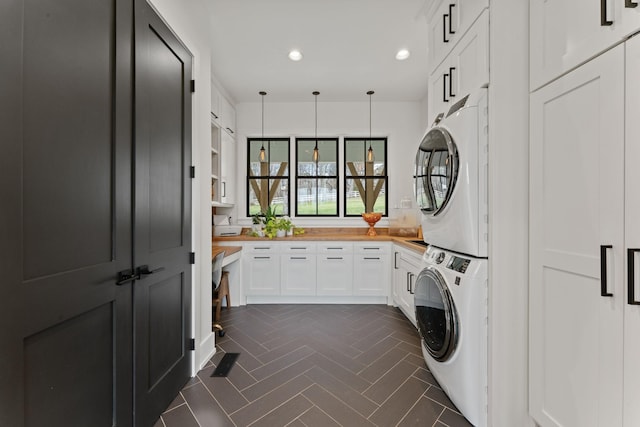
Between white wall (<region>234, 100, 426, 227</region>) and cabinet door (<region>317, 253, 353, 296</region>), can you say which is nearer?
cabinet door (<region>317, 253, 353, 296</region>)

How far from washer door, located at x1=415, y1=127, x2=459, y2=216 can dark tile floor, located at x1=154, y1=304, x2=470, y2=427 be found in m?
1.21

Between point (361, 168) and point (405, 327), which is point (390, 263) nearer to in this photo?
point (405, 327)

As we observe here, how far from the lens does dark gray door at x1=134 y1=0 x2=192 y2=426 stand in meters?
1.46

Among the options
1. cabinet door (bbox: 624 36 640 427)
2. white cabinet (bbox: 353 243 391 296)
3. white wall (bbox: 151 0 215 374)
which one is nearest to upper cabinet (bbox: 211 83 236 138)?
white wall (bbox: 151 0 215 374)

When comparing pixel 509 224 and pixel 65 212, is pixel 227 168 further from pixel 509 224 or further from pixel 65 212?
pixel 509 224

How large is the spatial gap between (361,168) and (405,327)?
8.03ft

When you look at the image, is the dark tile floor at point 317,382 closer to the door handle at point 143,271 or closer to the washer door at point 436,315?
the washer door at point 436,315

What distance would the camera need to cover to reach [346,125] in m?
4.32

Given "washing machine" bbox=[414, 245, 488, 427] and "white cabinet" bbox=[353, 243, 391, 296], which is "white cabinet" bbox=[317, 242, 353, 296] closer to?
"white cabinet" bbox=[353, 243, 391, 296]

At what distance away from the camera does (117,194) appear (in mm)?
1284

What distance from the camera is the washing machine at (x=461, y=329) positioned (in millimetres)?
1522

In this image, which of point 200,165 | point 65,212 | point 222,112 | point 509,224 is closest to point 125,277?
point 65,212

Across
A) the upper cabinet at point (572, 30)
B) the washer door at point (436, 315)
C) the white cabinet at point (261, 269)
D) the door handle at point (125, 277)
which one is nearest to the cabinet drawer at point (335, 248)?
the white cabinet at point (261, 269)

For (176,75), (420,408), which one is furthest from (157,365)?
(176,75)
